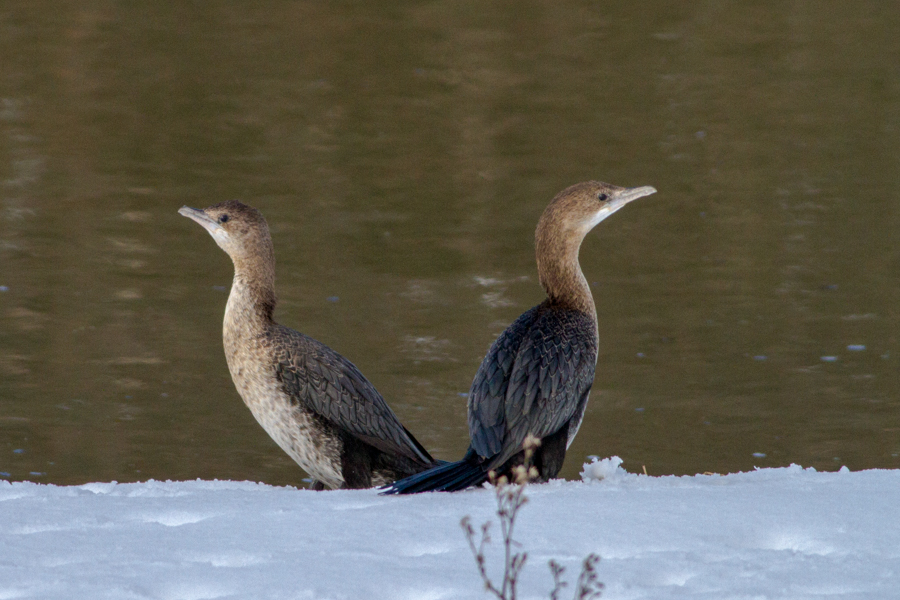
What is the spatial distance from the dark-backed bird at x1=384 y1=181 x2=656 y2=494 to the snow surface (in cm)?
46

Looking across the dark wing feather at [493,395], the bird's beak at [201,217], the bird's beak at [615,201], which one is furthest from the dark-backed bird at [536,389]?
the bird's beak at [201,217]

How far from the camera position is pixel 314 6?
15273 millimetres

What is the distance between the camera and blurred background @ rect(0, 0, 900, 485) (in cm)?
719

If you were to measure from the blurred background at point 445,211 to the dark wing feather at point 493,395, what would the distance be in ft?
4.98

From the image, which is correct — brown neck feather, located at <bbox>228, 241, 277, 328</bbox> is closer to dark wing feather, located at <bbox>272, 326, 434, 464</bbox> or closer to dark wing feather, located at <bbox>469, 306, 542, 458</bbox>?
dark wing feather, located at <bbox>272, 326, 434, 464</bbox>

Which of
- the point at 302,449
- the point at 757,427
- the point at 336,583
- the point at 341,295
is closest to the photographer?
the point at 336,583

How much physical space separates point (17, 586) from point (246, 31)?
37.8 ft

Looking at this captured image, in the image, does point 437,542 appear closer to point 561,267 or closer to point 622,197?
point 561,267

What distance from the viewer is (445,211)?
10258 millimetres

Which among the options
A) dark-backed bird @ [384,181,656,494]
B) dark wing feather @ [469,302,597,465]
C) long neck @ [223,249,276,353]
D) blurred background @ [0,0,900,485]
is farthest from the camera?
blurred background @ [0,0,900,485]

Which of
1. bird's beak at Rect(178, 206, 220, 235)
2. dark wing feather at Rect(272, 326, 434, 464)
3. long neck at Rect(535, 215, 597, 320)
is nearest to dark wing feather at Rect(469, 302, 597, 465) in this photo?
long neck at Rect(535, 215, 597, 320)

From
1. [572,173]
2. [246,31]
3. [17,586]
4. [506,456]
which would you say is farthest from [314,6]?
[17,586]

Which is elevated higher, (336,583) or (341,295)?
(336,583)

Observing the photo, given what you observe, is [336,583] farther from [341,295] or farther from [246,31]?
[246,31]
